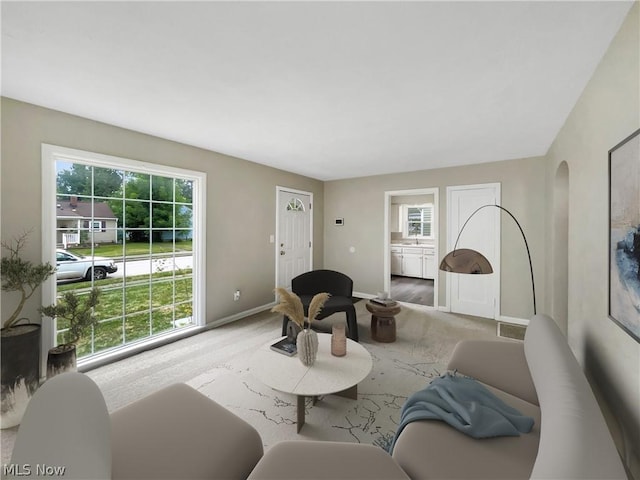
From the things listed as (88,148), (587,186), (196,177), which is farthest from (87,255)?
(587,186)

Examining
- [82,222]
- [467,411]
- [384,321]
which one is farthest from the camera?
[384,321]

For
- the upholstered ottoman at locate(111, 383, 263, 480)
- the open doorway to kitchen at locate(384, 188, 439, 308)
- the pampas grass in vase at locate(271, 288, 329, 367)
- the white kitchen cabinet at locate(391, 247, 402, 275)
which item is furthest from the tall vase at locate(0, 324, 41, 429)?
the white kitchen cabinet at locate(391, 247, 402, 275)

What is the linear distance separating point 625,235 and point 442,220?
3.12 meters

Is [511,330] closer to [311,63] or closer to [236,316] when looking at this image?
[236,316]

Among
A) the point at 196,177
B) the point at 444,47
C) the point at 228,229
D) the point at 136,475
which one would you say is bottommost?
the point at 136,475

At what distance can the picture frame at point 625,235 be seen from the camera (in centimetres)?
109

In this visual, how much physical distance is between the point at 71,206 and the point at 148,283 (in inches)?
41.2

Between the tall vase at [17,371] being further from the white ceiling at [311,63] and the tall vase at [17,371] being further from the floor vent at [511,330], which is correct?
the floor vent at [511,330]

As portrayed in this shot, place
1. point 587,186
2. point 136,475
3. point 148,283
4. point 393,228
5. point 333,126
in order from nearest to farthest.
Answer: point 136,475 < point 587,186 < point 333,126 < point 148,283 < point 393,228

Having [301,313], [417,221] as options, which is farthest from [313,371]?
[417,221]

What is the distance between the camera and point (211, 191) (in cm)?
346

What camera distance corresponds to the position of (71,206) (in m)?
2.42

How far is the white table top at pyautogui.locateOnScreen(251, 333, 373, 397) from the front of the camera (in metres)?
1.64

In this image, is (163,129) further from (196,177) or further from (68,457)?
(68,457)
